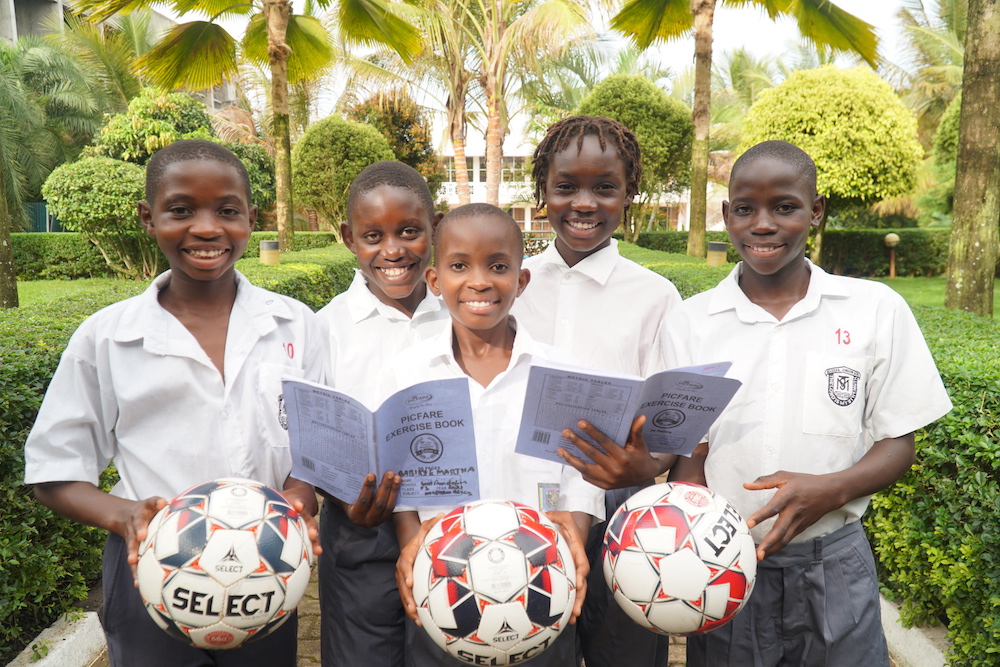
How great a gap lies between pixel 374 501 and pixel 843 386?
4.50 feet

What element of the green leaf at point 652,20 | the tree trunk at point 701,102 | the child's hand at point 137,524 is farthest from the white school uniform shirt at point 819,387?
the green leaf at point 652,20

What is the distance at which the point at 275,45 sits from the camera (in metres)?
10.9

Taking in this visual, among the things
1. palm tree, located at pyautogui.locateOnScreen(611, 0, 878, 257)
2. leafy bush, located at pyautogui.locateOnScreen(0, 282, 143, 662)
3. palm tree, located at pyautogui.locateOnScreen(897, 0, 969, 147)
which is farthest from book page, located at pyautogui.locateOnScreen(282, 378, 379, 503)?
palm tree, located at pyautogui.locateOnScreen(897, 0, 969, 147)

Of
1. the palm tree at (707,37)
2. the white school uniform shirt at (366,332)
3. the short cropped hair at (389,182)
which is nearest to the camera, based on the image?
the white school uniform shirt at (366,332)

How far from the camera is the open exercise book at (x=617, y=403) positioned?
1797 millimetres

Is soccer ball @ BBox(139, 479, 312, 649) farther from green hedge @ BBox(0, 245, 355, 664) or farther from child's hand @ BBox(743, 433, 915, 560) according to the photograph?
green hedge @ BBox(0, 245, 355, 664)

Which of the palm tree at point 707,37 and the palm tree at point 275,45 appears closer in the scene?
the palm tree at point 707,37

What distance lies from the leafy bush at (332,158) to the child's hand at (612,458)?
17.4 metres

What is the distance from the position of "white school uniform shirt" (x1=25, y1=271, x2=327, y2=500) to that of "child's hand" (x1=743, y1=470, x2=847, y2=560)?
1.37 m

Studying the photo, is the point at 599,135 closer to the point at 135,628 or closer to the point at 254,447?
the point at 254,447

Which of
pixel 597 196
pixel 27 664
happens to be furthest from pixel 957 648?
pixel 27 664

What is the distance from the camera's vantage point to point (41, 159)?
22141mm

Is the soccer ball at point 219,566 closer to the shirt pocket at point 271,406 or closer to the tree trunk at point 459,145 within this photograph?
the shirt pocket at point 271,406

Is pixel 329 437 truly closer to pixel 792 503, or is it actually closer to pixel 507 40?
pixel 792 503
